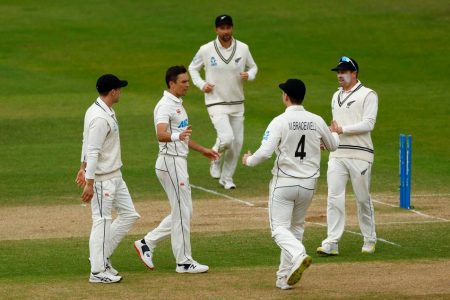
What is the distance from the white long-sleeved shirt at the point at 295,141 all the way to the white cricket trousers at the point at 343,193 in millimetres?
2017

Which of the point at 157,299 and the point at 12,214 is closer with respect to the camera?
the point at 157,299

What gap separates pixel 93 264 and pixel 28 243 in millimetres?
2911

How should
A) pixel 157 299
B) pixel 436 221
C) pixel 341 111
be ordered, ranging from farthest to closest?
1. pixel 436 221
2. pixel 341 111
3. pixel 157 299

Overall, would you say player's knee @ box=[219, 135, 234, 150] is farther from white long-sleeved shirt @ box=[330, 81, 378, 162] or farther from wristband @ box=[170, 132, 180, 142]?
wristband @ box=[170, 132, 180, 142]

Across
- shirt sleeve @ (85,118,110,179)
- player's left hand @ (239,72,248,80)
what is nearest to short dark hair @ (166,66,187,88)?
shirt sleeve @ (85,118,110,179)

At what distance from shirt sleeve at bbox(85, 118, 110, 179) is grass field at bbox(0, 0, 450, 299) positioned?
1.30 meters

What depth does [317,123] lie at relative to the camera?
1327 centimetres

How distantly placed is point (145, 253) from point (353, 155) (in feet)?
9.97

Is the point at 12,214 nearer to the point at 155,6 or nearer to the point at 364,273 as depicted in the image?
the point at 364,273

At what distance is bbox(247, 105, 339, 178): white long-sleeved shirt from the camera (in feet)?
43.0

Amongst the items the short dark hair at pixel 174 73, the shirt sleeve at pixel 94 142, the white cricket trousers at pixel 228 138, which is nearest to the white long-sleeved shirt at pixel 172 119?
the short dark hair at pixel 174 73

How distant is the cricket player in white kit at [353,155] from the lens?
601 inches

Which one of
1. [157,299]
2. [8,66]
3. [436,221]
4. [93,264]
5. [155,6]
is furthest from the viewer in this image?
[155,6]

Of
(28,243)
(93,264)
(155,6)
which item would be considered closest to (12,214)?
(28,243)
